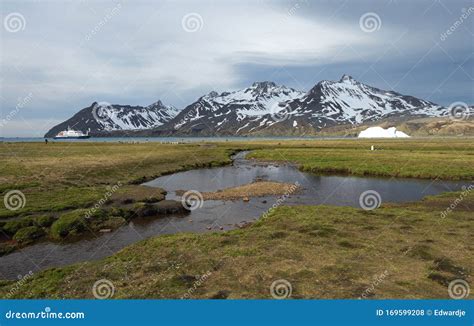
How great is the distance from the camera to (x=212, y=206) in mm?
41969

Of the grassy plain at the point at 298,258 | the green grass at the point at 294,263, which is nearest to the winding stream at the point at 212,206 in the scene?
the grassy plain at the point at 298,258

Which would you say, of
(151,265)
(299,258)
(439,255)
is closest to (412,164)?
(439,255)

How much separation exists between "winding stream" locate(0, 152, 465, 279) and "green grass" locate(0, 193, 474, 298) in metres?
4.00

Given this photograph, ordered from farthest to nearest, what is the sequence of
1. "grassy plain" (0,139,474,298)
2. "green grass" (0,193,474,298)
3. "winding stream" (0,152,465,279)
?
"winding stream" (0,152,465,279) < "grassy plain" (0,139,474,298) < "green grass" (0,193,474,298)

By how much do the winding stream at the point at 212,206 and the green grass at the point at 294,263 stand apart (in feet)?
13.1

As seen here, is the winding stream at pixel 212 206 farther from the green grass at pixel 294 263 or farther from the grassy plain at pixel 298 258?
the green grass at pixel 294 263

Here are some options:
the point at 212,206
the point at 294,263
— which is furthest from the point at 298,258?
the point at 212,206

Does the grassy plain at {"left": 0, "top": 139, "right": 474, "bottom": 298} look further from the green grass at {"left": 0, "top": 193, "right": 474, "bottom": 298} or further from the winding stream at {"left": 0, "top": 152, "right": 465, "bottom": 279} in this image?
the winding stream at {"left": 0, "top": 152, "right": 465, "bottom": 279}

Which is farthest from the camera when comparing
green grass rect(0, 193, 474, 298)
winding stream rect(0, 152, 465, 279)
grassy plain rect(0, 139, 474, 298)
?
winding stream rect(0, 152, 465, 279)

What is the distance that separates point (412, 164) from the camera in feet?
243

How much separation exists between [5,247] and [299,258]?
80.7 feet

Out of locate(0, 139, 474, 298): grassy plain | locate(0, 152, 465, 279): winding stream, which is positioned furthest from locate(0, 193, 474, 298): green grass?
locate(0, 152, 465, 279): winding stream

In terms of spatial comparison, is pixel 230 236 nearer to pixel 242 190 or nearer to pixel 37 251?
pixel 37 251

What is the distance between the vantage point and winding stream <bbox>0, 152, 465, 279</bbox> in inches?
955
